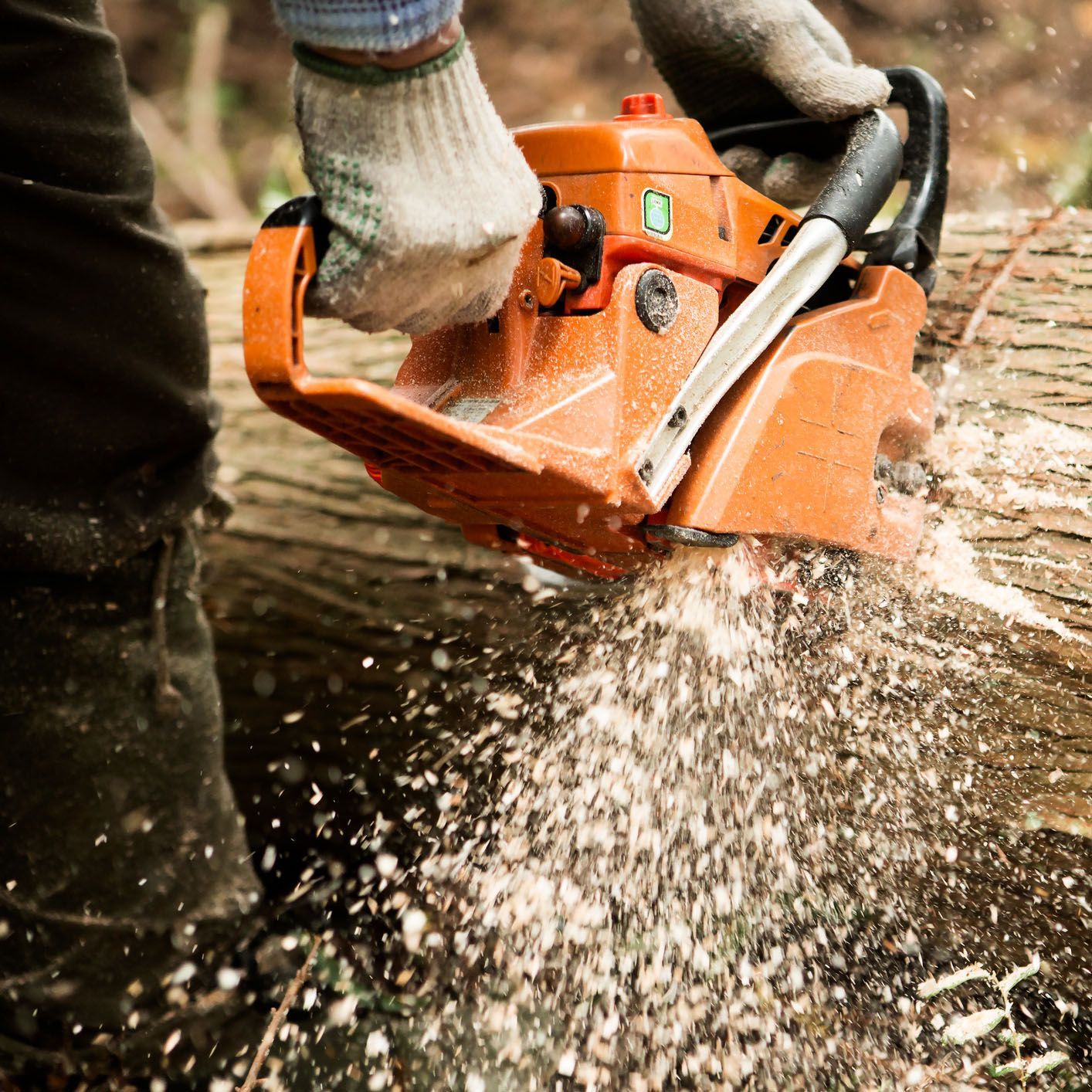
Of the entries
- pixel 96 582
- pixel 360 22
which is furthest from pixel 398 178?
pixel 96 582

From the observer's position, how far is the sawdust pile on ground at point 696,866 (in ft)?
6.21

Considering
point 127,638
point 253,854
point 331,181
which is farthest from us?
point 253,854

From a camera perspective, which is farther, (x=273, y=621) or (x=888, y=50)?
(x=888, y=50)

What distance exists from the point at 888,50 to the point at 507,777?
5.41 meters

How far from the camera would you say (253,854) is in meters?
2.55

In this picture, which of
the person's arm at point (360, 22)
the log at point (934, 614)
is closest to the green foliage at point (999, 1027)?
the log at point (934, 614)

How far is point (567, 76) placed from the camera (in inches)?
251

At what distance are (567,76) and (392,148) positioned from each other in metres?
5.79

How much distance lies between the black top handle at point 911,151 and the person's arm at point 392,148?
890mm

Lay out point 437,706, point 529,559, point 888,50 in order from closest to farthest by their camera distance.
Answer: point 529,559, point 437,706, point 888,50

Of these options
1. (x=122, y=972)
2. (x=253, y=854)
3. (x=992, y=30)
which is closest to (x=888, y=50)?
(x=992, y=30)

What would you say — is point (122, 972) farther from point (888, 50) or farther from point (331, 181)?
point (888, 50)

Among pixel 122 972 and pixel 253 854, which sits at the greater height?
pixel 122 972

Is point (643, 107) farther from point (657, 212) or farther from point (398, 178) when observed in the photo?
point (398, 178)
